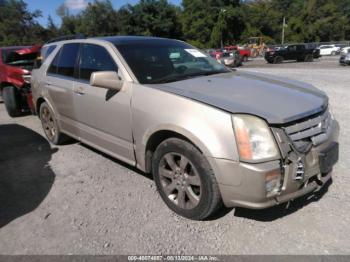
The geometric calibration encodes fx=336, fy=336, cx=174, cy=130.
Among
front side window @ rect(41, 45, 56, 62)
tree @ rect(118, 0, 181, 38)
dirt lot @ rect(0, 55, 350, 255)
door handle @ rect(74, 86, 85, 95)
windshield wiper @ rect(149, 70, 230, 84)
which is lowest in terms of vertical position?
dirt lot @ rect(0, 55, 350, 255)

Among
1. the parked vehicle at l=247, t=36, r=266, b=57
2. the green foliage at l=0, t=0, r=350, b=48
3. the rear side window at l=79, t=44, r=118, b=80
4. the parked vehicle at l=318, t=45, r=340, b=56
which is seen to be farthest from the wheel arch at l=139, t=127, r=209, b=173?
the green foliage at l=0, t=0, r=350, b=48

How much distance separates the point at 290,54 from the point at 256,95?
30.9 meters

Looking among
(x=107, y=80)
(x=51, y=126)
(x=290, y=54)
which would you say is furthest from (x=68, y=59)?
(x=290, y=54)

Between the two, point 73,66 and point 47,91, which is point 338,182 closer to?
point 73,66

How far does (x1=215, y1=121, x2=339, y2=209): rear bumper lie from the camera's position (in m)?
2.62

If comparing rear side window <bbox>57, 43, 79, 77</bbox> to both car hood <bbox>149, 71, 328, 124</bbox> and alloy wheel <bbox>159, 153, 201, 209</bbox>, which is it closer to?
car hood <bbox>149, 71, 328, 124</bbox>

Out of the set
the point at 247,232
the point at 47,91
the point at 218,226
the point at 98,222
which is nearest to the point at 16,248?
the point at 98,222

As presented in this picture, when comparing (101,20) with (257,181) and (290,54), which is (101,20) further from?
(257,181)

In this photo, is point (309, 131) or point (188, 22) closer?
point (309, 131)

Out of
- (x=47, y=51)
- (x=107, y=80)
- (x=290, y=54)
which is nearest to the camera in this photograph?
(x=107, y=80)

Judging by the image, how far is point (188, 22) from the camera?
234ft

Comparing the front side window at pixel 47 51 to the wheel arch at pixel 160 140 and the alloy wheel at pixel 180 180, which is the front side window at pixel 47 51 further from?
the alloy wheel at pixel 180 180

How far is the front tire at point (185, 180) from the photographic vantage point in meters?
2.88

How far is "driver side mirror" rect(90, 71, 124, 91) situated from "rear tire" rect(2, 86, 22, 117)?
5.22 m
